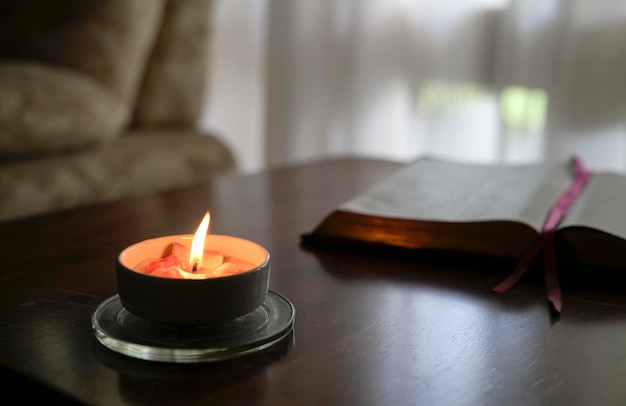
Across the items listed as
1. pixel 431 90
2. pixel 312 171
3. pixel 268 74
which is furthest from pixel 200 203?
pixel 268 74

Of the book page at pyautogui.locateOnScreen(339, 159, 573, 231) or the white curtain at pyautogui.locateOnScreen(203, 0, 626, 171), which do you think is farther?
the white curtain at pyautogui.locateOnScreen(203, 0, 626, 171)

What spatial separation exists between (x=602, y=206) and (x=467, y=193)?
0.48ft

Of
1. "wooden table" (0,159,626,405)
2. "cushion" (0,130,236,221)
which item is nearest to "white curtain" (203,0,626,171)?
"cushion" (0,130,236,221)

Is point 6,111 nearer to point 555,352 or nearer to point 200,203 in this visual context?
point 200,203

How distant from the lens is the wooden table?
0.46 meters

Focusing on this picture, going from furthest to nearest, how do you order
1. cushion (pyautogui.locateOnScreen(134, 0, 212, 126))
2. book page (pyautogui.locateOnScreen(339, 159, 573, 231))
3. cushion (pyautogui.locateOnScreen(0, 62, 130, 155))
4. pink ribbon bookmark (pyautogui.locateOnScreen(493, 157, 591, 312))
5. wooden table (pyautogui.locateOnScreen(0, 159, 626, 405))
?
cushion (pyautogui.locateOnScreen(134, 0, 212, 126)), cushion (pyautogui.locateOnScreen(0, 62, 130, 155)), book page (pyautogui.locateOnScreen(339, 159, 573, 231)), pink ribbon bookmark (pyautogui.locateOnScreen(493, 157, 591, 312)), wooden table (pyautogui.locateOnScreen(0, 159, 626, 405))

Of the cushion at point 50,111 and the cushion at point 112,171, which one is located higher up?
the cushion at point 50,111

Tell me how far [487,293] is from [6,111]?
1.03 metres

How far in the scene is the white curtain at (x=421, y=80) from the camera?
1.74m

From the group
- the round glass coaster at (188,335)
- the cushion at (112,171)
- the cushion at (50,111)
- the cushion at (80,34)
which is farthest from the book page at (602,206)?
the cushion at (80,34)

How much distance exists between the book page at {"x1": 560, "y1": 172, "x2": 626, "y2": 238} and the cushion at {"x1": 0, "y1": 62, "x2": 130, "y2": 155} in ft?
3.17

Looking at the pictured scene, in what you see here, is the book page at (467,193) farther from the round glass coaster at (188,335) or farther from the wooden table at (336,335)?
the round glass coaster at (188,335)

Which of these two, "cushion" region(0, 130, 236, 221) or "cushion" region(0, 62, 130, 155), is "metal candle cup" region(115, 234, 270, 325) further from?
"cushion" region(0, 62, 130, 155)

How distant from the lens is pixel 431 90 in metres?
2.01
